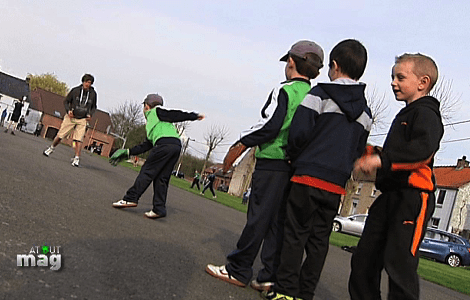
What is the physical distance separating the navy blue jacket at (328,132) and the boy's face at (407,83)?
45 centimetres

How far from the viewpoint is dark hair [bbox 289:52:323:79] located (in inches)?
165

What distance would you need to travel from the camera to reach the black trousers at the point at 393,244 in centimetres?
295

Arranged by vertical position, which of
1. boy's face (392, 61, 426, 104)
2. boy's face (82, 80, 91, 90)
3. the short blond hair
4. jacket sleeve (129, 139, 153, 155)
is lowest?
jacket sleeve (129, 139, 153, 155)

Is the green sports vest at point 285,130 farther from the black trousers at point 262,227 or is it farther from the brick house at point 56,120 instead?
the brick house at point 56,120

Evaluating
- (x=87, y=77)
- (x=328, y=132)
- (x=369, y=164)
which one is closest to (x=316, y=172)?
(x=328, y=132)

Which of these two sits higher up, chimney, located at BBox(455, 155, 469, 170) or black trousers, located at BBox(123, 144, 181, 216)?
chimney, located at BBox(455, 155, 469, 170)

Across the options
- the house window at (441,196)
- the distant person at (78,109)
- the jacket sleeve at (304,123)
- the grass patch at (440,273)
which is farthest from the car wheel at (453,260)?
the house window at (441,196)

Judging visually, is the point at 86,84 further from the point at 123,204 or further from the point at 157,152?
the point at 123,204

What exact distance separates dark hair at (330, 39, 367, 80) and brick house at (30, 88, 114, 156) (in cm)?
7800

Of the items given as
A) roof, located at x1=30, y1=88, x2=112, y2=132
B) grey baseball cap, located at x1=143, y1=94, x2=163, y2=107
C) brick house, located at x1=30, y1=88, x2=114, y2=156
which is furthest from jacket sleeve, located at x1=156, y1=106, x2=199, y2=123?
roof, located at x1=30, y1=88, x2=112, y2=132

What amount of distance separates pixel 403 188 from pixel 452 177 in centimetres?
5450

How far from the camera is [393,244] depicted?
3.00 metres

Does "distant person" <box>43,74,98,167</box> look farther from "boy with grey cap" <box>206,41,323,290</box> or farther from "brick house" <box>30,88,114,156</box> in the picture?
"brick house" <box>30,88,114,156</box>

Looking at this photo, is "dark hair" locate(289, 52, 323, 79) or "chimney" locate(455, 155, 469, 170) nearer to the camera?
"dark hair" locate(289, 52, 323, 79)
